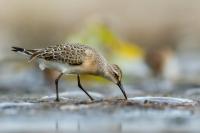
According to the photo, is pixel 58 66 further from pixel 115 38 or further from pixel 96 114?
pixel 115 38

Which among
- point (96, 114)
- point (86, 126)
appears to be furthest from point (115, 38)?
point (86, 126)

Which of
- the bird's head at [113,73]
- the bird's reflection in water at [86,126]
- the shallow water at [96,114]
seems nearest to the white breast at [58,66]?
the shallow water at [96,114]

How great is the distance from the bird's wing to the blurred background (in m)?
2.73

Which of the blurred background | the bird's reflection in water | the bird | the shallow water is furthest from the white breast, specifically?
the blurred background

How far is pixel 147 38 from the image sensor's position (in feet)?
94.7

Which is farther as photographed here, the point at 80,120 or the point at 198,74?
the point at 198,74

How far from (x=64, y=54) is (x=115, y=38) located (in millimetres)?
8468

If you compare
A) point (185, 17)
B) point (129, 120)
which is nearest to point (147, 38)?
point (185, 17)

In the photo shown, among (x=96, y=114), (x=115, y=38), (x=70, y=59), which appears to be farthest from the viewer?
(x=115, y=38)

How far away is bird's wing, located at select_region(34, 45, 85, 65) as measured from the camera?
43.0 ft

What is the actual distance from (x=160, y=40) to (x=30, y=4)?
4765 millimetres

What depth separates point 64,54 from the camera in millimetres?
13156

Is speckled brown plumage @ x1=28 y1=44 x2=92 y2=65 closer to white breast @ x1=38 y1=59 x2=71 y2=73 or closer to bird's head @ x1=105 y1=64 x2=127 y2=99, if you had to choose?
white breast @ x1=38 y1=59 x2=71 y2=73

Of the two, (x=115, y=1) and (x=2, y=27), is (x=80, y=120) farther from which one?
(x=115, y=1)
